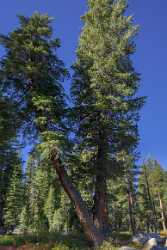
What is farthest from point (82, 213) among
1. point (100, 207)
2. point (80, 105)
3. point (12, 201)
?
point (12, 201)

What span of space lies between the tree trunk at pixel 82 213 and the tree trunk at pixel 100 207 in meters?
1.42

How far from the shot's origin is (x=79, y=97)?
926 inches

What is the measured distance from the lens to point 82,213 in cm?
1861

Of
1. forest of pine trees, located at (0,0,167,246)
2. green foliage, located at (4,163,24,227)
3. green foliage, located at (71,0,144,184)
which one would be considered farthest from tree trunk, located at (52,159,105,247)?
green foliage, located at (4,163,24,227)

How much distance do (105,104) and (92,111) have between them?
1137mm

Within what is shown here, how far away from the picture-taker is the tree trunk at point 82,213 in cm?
1802

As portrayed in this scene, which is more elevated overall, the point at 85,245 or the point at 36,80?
the point at 36,80

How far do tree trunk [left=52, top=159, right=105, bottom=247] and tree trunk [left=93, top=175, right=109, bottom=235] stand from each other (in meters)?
1.42

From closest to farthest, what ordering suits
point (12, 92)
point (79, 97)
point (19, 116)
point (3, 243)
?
point (3, 243), point (19, 116), point (12, 92), point (79, 97)

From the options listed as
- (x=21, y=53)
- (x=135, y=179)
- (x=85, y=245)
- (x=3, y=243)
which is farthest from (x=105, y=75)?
(x=135, y=179)

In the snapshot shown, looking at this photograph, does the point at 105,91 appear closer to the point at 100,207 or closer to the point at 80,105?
the point at 80,105

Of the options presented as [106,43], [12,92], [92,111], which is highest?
[106,43]

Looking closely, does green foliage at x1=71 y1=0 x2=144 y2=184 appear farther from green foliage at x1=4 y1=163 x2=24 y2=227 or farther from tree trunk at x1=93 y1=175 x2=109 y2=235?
green foliage at x1=4 y1=163 x2=24 y2=227

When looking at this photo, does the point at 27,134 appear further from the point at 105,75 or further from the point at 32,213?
the point at 32,213
